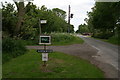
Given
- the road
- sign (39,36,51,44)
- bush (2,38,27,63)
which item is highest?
sign (39,36,51,44)

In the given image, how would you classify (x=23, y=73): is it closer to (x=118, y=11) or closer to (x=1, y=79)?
(x=1, y=79)

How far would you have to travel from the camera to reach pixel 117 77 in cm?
827

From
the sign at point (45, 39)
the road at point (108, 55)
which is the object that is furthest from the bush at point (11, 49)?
the road at point (108, 55)

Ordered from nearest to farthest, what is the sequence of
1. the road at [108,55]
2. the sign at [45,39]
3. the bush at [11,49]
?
the sign at [45,39]
the road at [108,55]
the bush at [11,49]

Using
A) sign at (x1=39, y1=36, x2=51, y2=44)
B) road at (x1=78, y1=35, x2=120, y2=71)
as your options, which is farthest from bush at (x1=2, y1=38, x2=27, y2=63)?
road at (x1=78, y1=35, x2=120, y2=71)

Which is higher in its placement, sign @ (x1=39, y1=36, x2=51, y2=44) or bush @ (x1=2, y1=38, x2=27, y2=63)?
sign @ (x1=39, y1=36, x2=51, y2=44)

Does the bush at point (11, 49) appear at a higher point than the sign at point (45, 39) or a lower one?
lower

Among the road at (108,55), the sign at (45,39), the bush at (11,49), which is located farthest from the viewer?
the bush at (11,49)

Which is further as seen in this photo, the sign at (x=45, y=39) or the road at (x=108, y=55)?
the road at (x=108, y=55)

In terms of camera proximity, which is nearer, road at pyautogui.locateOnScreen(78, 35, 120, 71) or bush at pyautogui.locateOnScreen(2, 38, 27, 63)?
road at pyautogui.locateOnScreen(78, 35, 120, 71)

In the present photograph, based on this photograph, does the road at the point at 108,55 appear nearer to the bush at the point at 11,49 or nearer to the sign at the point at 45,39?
the sign at the point at 45,39

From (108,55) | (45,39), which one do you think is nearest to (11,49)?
(45,39)

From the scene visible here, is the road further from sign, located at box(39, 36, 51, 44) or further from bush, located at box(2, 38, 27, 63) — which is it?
bush, located at box(2, 38, 27, 63)

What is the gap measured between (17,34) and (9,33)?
1.02 meters
